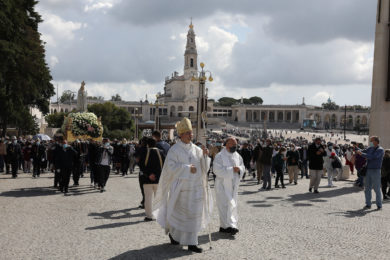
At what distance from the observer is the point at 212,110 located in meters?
131

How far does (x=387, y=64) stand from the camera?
1731 cm

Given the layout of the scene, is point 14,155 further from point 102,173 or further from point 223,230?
point 223,230

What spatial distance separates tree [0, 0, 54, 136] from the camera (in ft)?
→ 56.3

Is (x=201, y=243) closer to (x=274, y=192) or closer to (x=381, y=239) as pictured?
(x=381, y=239)

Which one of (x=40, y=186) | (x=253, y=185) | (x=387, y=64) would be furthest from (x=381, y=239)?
(x=387, y=64)

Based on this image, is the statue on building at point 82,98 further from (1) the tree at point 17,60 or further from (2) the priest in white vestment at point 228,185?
(2) the priest in white vestment at point 228,185

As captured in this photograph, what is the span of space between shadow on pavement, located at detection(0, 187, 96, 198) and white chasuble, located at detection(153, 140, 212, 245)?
6.28 metres

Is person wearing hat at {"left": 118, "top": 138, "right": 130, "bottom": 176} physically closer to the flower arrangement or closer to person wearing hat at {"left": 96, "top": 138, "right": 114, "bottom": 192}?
person wearing hat at {"left": 96, "top": 138, "right": 114, "bottom": 192}

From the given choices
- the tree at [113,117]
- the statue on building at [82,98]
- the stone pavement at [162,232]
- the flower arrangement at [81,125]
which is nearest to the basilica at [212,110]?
the tree at [113,117]

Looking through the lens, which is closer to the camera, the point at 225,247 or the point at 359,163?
the point at 225,247

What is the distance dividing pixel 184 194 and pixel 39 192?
7460mm

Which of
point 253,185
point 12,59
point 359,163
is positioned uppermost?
point 12,59

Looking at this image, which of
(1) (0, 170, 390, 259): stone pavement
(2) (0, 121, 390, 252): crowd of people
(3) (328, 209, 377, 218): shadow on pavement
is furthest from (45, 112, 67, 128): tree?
(3) (328, 209, 377, 218): shadow on pavement

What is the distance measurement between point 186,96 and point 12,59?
106807 mm
